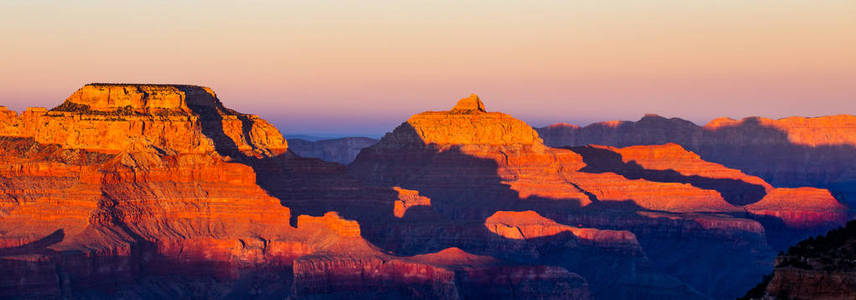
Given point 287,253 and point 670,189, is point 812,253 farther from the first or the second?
point 670,189

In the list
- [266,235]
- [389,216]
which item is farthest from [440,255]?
[389,216]

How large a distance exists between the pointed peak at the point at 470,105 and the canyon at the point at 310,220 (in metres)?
14.0

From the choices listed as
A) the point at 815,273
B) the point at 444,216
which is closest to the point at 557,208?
the point at 444,216

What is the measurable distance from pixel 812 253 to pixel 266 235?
8955 cm

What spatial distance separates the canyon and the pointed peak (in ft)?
46.1

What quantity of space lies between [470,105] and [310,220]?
7894 centimetres

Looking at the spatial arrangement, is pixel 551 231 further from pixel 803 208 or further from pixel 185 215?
pixel 803 208

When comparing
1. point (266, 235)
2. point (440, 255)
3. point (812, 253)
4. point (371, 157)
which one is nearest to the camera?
point (812, 253)

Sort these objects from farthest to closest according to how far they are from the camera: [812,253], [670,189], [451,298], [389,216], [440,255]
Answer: [670,189], [389,216], [440,255], [451,298], [812,253]

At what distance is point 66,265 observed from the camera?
105 m

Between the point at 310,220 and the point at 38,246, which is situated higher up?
the point at 310,220

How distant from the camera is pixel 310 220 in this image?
4643 inches

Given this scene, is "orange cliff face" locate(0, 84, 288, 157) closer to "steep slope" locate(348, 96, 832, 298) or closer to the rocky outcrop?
"steep slope" locate(348, 96, 832, 298)

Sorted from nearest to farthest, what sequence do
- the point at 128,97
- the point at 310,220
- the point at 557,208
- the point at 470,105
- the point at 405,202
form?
1. the point at 310,220
2. the point at 128,97
3. the point at 405,202
4. the point at 557,208
5. the point at 470,105
